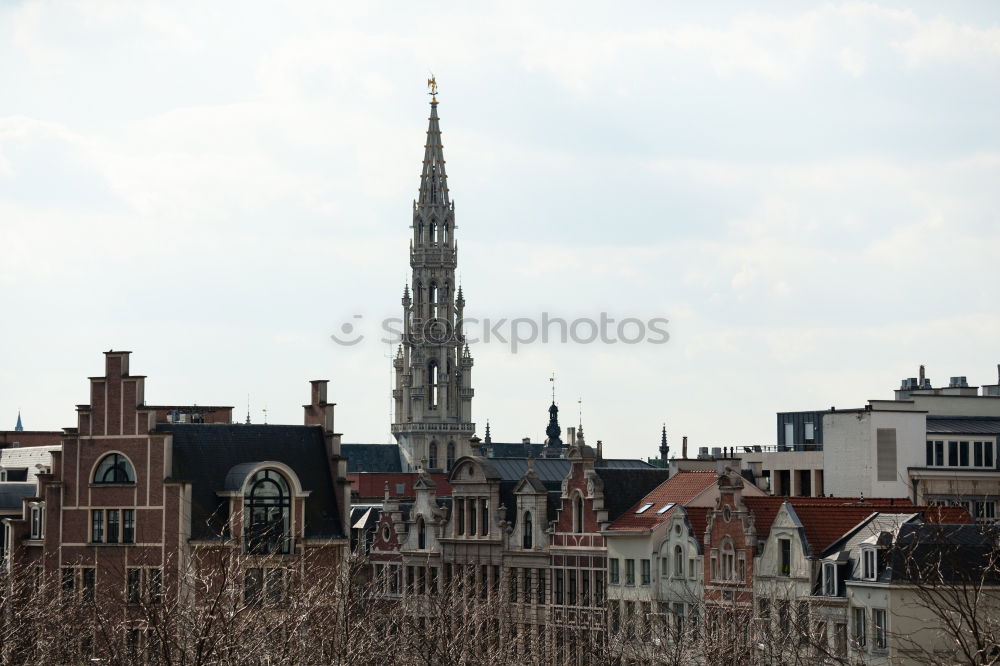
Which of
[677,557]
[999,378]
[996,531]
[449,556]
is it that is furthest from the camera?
[999,378]

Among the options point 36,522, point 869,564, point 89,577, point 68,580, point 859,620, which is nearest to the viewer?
point 869,564

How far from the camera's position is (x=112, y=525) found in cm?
9612

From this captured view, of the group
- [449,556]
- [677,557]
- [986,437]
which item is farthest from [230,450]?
[986,437]

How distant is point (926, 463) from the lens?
108375mm

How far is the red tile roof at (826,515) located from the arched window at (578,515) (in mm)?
10880

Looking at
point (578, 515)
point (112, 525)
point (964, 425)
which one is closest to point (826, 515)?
point (578, 515)

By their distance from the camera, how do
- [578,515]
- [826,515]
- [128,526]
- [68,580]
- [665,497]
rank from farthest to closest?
[578,515], [128,526], [68,580], [665,497], [826,515]

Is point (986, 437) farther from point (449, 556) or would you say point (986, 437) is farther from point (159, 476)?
point (159, 476)

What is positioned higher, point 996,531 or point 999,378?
point 999,378

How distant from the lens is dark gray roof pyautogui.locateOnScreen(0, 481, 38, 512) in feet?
357

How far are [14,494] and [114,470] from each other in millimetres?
15012

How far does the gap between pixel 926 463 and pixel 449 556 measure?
2486 centimetres

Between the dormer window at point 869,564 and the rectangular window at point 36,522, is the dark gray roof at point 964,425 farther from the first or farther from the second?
the rectangular window at point 36,522

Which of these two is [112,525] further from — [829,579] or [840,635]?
[840,635]
